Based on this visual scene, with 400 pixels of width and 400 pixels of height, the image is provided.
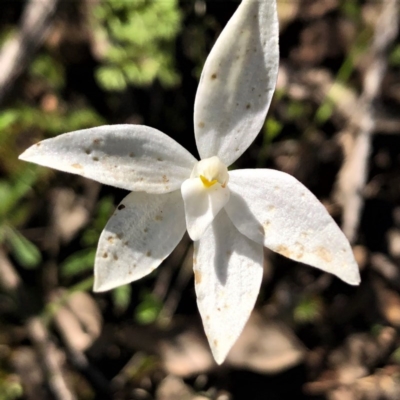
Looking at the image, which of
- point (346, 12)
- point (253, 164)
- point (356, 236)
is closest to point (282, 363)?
point (356, 236)

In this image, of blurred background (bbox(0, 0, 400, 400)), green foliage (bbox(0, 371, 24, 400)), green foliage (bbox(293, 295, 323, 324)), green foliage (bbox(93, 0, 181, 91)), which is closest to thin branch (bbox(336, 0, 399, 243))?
blurred background (bbox(0, 0, 400, 400))

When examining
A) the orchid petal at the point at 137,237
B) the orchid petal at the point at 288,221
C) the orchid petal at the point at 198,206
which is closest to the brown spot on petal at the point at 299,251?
the orchid petal at the point at 288,221

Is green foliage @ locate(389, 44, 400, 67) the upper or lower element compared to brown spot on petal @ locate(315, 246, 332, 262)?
lower

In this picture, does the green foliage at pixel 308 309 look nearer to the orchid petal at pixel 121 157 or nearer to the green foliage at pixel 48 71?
the orchid petal at pixel 121 157

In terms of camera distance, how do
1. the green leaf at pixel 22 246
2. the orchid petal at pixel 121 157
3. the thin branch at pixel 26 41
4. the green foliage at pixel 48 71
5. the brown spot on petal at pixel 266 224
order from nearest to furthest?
the orchid petal at pixel 121 157, the brown spot on petal at pixel 266 224, the thin branch at pixel 26 41, the green leaf at pixel 22 246, the green foliage at pixel 48 71

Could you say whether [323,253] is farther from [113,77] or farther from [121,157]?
[113,77]

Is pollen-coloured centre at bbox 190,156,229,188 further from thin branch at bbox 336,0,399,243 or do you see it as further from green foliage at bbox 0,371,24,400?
green foliage at bbox 0,371,24,400

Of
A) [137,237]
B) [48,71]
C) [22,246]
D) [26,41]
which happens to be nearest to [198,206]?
[137,237]

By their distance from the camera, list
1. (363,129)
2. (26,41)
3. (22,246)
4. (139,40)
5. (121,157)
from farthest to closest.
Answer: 1. (363,129)
2. (139,40)
3. (22,246)
4. (26,41)
5. (121,157)
